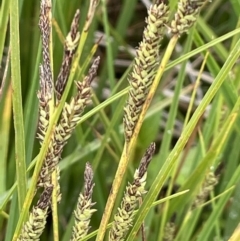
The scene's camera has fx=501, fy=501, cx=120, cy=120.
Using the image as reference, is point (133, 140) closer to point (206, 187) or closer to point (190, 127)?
point (190, 127)

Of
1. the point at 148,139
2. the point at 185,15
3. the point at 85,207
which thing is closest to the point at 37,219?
the point at 85,207

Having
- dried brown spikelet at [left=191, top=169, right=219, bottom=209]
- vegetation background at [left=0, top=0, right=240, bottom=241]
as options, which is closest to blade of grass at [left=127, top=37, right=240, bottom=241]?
vegetation background at [left=0, top=0, right=240, bottom=241]

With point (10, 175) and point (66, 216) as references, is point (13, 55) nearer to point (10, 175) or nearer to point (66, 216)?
point (10, 175)

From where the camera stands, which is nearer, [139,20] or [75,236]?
[75,236]

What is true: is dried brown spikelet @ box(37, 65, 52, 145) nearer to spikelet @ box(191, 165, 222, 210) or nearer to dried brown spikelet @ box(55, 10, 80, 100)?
dried brown spikelet @ box(55, 10, 80, 100)

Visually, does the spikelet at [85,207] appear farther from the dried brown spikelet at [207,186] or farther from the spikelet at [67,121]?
the dried brown spikelet at [207,186]

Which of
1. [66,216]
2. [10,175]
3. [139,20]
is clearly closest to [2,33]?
[10,175]
